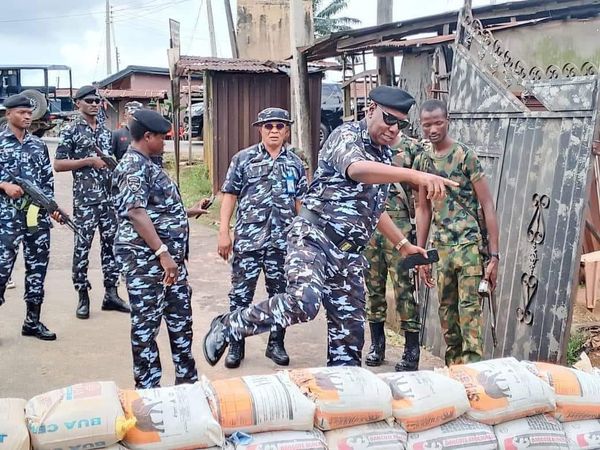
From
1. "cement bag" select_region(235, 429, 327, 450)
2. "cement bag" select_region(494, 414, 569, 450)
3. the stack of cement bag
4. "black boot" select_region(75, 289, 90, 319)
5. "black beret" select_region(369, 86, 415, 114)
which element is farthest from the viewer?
"black boot" select_region(75, 289, 90, 319)

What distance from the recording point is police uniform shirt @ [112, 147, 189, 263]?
11.9 feet

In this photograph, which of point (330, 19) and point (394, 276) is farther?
point (330, 19)

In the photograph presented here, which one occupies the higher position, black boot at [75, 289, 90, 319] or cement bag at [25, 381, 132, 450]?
cement bag at [25, 381, 132, 450]

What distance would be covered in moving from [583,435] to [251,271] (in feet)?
7.96

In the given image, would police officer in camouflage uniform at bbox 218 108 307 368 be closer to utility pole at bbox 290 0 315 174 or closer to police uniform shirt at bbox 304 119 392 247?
police uniform shirt at bbox 304 119 392 247

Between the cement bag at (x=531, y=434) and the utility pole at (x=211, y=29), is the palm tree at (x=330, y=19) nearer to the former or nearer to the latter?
the utility pole at (x=211, y=29)

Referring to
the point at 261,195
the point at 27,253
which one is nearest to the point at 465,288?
the point at 261,195

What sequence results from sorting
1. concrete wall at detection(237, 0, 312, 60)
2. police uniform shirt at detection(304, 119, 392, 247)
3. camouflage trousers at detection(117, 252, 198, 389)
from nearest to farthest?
police uniform shirt at detection(304, 119, 392, 247)
camouflage trousers at detection(117, 252, 198, 389)
concrete wall at detection(237, 0, 312, 60)

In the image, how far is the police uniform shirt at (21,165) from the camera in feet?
16.4

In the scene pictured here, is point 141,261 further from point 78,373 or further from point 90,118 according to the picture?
point 90,118

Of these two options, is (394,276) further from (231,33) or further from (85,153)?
(231,33)

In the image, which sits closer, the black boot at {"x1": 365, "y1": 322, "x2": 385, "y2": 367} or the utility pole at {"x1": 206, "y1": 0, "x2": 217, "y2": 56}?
the black boot at {"x1": 365, "y1": 322, "x2": 385, "y2": 367}

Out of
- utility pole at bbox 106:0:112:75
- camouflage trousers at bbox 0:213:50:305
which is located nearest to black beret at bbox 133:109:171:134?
camouflage trousers at bbox 0:213:50:305

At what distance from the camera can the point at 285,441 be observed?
2.57 m
